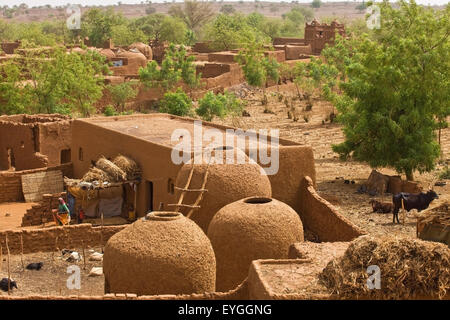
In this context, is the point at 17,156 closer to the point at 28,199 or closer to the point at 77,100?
the point at 28,199

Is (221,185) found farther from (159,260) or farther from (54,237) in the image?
(54,237)

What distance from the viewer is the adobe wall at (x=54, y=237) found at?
49.4 ft

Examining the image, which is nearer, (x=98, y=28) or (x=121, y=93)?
(x=121, y=93)

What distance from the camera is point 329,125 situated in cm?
3312

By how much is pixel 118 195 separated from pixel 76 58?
16093 mm

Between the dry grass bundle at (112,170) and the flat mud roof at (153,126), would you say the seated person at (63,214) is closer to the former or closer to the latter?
the dry grass bundle at (112,170)

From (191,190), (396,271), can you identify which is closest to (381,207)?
(191,190)

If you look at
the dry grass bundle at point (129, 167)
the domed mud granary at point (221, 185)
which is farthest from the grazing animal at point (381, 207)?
the dry grass bundle at point (129, 167)

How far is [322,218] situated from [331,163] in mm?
10889

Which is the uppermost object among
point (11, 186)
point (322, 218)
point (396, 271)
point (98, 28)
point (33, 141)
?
point (98, 28)

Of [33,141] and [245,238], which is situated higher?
[245,238]

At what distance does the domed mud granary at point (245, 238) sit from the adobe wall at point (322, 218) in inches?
66.1

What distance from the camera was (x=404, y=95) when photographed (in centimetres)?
2219

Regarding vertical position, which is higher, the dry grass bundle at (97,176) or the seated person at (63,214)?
the dry grass bundle at (97,176)
